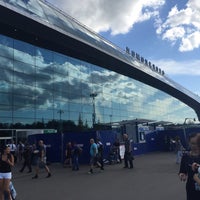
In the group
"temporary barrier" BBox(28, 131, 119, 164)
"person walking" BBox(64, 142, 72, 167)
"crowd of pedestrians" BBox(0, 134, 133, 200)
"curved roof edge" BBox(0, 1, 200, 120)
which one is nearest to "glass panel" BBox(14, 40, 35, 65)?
"curved roof edge" BBox(0, 1, 200, 120)

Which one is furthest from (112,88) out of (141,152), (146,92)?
(141,152)

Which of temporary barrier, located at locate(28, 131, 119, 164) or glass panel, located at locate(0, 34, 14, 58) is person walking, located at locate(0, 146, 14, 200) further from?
glass panel, located at locate(0, 34, 14, 58)

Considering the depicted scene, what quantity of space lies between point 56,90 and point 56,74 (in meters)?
1.86

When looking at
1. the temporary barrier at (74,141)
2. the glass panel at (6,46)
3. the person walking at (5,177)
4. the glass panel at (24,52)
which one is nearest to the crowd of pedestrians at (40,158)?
the person walking at (5,177)

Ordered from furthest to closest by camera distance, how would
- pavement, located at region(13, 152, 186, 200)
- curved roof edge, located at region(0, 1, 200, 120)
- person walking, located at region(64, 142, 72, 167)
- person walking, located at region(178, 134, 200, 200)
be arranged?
curved roof edge, located at region(0, 1, 200, 120) < person walking, located at region(64, 142, 72, 167) < pavement, located at region(13, 152, 186, 200) < person walking, located at region(178, 134, 200, 200)

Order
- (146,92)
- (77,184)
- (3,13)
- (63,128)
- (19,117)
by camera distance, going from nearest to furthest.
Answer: (77,184)
(3,13)
(19,117)
(63,128)
(146,92)

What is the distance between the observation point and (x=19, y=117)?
84.9 feet

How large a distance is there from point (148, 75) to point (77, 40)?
17.9m

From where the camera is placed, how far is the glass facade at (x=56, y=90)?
25.8 m

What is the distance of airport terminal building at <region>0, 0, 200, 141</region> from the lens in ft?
83.0

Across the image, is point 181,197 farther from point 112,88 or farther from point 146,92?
point 146,92

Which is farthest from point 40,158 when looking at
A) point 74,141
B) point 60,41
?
point 60,41

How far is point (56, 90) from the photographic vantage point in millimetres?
30906

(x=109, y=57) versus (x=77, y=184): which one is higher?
(x=109, y=57)
